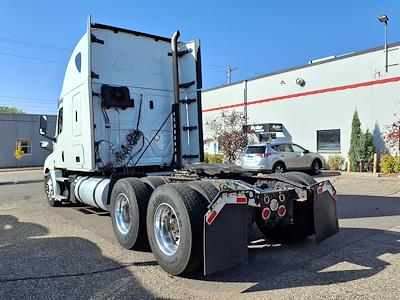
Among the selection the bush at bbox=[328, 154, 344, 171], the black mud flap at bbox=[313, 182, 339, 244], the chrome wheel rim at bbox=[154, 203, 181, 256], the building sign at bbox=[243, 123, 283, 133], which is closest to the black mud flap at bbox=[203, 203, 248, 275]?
the chrome wheel rim at bbox=[154, 203, 181, 256]

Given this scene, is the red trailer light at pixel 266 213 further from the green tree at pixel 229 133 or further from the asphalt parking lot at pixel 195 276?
the green tree at pixel 229 133

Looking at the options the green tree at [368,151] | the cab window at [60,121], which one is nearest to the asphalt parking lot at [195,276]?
the cab window at [60,121]

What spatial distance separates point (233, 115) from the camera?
26.2 metres

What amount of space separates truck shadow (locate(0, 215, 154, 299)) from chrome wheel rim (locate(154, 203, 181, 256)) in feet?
1.87

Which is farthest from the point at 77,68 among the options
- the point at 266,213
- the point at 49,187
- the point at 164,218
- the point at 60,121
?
the point at 266,213

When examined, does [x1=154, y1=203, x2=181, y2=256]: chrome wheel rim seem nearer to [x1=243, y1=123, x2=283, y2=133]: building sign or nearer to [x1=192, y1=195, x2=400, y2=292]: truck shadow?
[x1=192, y1=195, x2=400, y2=292]: truck shadow

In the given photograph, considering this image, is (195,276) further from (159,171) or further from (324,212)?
(159,171)

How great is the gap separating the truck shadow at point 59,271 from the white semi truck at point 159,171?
0.57 meters

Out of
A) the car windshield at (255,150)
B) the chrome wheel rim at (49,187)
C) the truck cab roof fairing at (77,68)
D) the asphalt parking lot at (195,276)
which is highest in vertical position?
the truck cab roof fairing at (77,68)

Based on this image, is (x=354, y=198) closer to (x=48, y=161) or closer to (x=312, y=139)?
(x=48, y=161)

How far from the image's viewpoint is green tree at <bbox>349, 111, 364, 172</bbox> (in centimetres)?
1869

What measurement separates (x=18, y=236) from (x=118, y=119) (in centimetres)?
289

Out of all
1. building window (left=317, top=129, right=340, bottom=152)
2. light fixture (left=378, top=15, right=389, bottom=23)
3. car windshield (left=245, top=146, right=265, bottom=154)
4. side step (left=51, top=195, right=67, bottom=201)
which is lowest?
side step (left=51, top=195, right=67, bottom=201)

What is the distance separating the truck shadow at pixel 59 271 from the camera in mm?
4332
